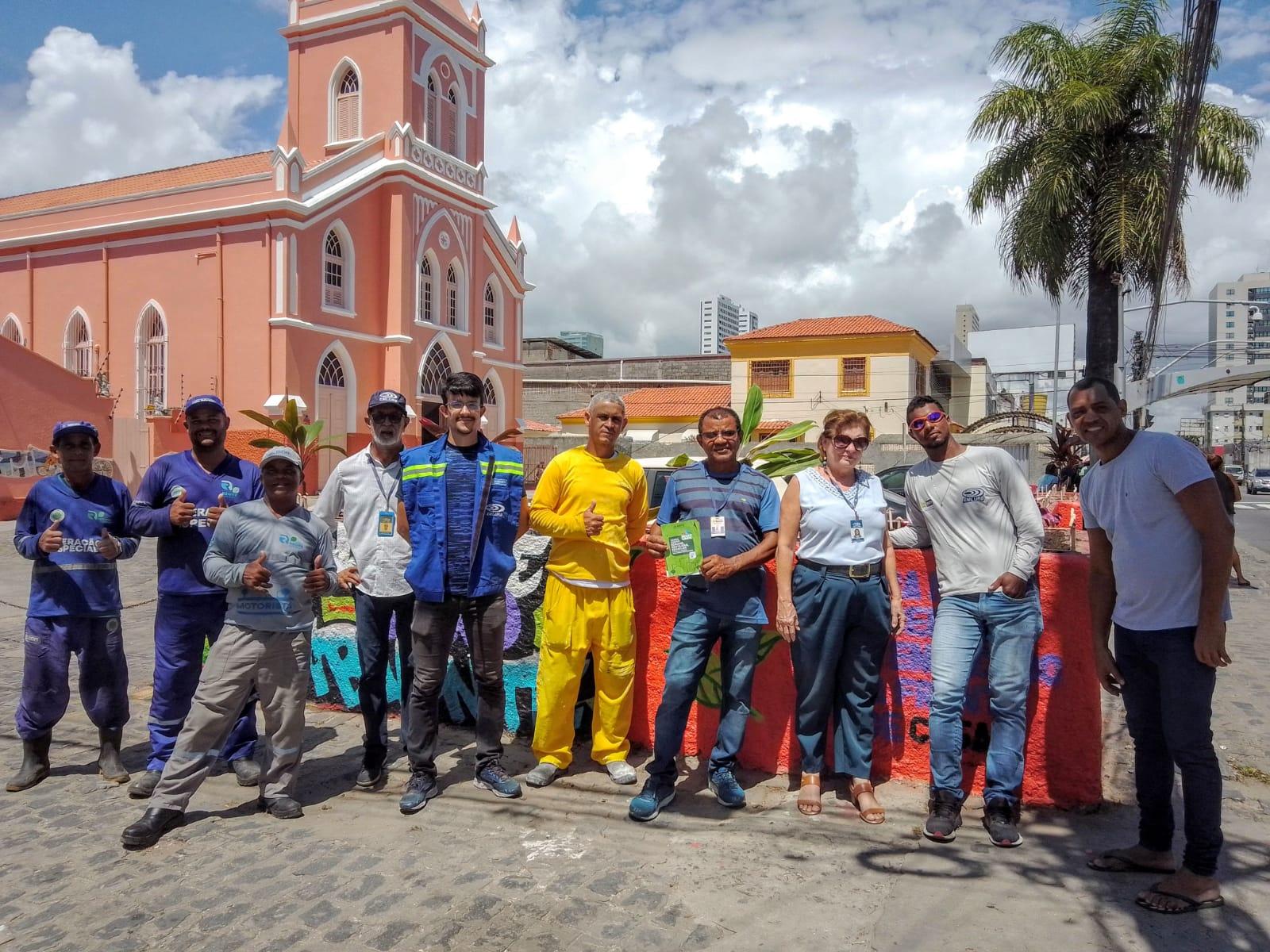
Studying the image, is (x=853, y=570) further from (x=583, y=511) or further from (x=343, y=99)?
(x=343, y=99)

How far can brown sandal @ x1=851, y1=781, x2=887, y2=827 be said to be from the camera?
13.1 ft

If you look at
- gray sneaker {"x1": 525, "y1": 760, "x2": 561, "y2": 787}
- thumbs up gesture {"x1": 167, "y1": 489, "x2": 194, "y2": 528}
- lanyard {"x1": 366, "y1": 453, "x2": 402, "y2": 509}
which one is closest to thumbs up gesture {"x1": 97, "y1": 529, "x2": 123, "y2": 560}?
thumbs up gesture {"x1": 167, "y1": 489, "x2": 194, "y2": 528}

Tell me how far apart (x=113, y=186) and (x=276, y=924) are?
28630mm

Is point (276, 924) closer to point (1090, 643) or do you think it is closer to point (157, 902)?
point (157, 902)

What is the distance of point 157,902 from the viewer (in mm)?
3279

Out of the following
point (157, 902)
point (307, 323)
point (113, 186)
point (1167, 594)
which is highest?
point (113, 186)

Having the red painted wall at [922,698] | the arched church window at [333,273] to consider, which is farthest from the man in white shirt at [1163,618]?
the arched church window at [333,273]

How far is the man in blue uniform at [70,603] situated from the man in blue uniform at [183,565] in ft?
0.83

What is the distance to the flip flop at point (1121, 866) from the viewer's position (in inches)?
137

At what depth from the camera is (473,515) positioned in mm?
4285

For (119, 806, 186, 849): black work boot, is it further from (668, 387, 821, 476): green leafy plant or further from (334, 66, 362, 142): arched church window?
(334, 66, 362, 142): arched church window

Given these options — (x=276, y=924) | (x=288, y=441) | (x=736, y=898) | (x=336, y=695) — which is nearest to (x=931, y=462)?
(x=736, y=898)

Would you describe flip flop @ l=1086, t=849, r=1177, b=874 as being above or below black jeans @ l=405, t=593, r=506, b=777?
below

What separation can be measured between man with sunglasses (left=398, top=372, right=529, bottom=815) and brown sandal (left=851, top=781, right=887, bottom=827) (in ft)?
5.19
